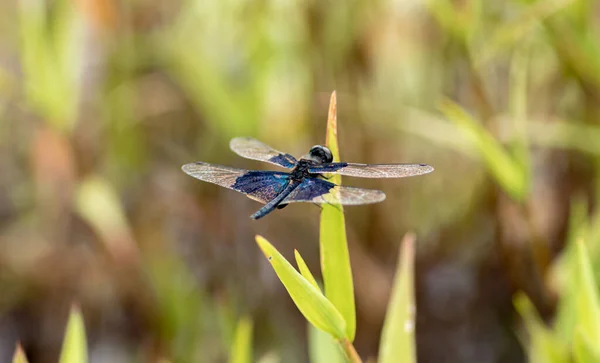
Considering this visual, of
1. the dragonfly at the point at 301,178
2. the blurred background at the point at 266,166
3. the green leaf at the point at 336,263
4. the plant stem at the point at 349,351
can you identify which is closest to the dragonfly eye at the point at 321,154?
the dragonfly at the point at 301,178

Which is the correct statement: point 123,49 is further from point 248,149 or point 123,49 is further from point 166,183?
point 248,149

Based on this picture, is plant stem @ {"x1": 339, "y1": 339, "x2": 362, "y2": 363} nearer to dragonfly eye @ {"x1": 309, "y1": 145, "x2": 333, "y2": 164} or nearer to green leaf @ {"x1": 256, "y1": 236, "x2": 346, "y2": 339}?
green leaf @ {"x1": 256, "y1": 236, "x2": 346, "y2": 339}

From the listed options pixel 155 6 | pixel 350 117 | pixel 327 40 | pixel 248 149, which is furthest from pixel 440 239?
pixel 155 6

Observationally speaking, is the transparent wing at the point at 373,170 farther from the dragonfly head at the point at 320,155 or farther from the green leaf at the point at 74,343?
the green leaf at the point at 74,343

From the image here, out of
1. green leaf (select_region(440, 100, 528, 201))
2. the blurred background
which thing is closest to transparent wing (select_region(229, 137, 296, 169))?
green leaf (select_region(440, 100, 528, 201))

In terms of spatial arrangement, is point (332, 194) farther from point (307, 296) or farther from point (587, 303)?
point (587, 303)

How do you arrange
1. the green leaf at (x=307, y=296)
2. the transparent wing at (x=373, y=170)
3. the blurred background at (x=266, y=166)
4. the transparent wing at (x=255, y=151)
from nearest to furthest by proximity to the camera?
the green leaf at (x=307, y=296) → the transparent wing at (x=373, y=170) → the transparent wing at (x=255, y=151) → the blurred background at (x=266, y=166)
